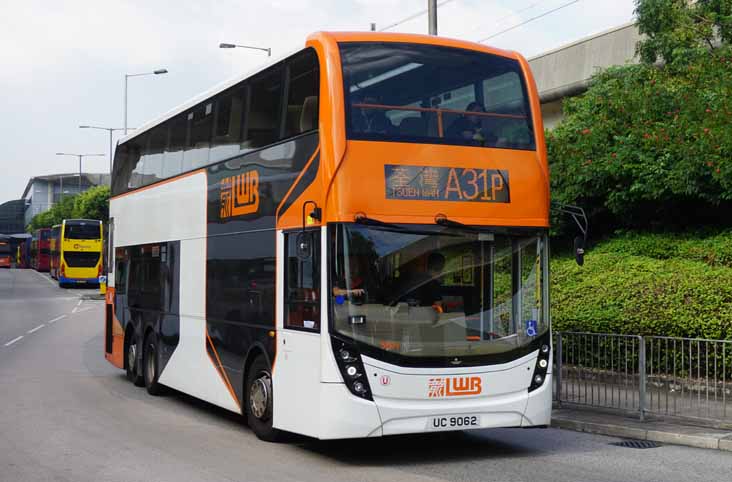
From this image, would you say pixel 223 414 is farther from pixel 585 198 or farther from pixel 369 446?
pixel 585 198

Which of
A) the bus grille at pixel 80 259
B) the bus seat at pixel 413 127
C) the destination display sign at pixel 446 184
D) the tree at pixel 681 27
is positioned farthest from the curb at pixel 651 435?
the bus grille at pixel 80 259

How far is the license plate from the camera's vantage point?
9703mm

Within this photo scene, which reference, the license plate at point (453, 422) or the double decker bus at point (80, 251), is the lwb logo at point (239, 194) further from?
the double decker bus at point (80, 251)

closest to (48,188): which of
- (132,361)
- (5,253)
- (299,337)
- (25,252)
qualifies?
(25,252)

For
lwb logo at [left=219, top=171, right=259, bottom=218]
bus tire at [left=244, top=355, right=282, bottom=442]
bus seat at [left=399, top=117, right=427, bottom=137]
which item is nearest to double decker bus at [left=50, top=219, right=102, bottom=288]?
lwb logo at [left=219, top=171, right=259, bottom=218]

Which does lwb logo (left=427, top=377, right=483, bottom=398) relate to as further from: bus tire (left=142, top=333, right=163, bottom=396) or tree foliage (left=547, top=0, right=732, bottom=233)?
tree foliage (left=547, top=0, right=732, bottom=233)

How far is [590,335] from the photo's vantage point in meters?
13.1

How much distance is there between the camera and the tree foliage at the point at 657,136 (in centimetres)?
1611

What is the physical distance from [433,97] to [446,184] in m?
0.86

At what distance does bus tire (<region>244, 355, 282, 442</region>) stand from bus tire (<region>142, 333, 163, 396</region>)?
14.4 ft

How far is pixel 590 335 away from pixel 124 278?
8237 mm

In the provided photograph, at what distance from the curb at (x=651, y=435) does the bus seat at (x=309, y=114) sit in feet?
16.1

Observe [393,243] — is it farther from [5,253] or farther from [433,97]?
[5,253]

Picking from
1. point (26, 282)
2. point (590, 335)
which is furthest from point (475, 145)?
point (26, 282)
